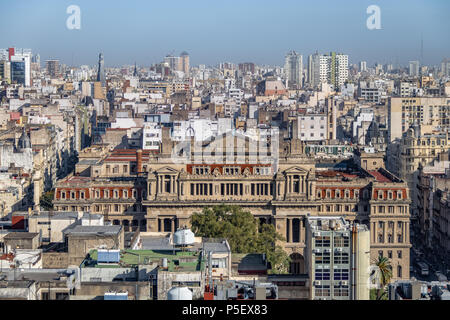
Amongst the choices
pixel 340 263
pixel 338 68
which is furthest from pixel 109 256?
pixel 338 68

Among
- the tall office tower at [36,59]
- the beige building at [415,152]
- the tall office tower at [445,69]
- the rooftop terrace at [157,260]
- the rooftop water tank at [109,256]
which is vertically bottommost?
the rooftop terrace at [157,260]

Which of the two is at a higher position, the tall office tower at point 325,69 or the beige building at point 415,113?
the tall office tower at point 325,69

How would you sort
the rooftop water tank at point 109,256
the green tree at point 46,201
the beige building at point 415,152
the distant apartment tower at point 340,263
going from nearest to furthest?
the rooftop water tank at point 109,256 → the distant apartment tower at point 340,263 → the green tree at point 46,201 → the beige building at point 415,152

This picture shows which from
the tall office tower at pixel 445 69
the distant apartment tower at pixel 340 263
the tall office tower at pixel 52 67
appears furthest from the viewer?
the tall office tower at pixel 52 67

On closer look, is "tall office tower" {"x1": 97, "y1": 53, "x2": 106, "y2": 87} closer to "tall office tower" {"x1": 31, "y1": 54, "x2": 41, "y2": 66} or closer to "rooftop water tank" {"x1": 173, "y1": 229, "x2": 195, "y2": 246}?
"tall office tower" {"x1": 31, "y1": 54, "x2": 41, "y2": 66}

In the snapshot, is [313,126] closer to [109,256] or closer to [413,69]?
[109,256]

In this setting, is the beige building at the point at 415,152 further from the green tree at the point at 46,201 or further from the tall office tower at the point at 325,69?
the tall office tower at the point at 325,69

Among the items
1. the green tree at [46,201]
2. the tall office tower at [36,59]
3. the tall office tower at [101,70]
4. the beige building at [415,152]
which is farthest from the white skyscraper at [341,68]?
the green tree at [46,201]
